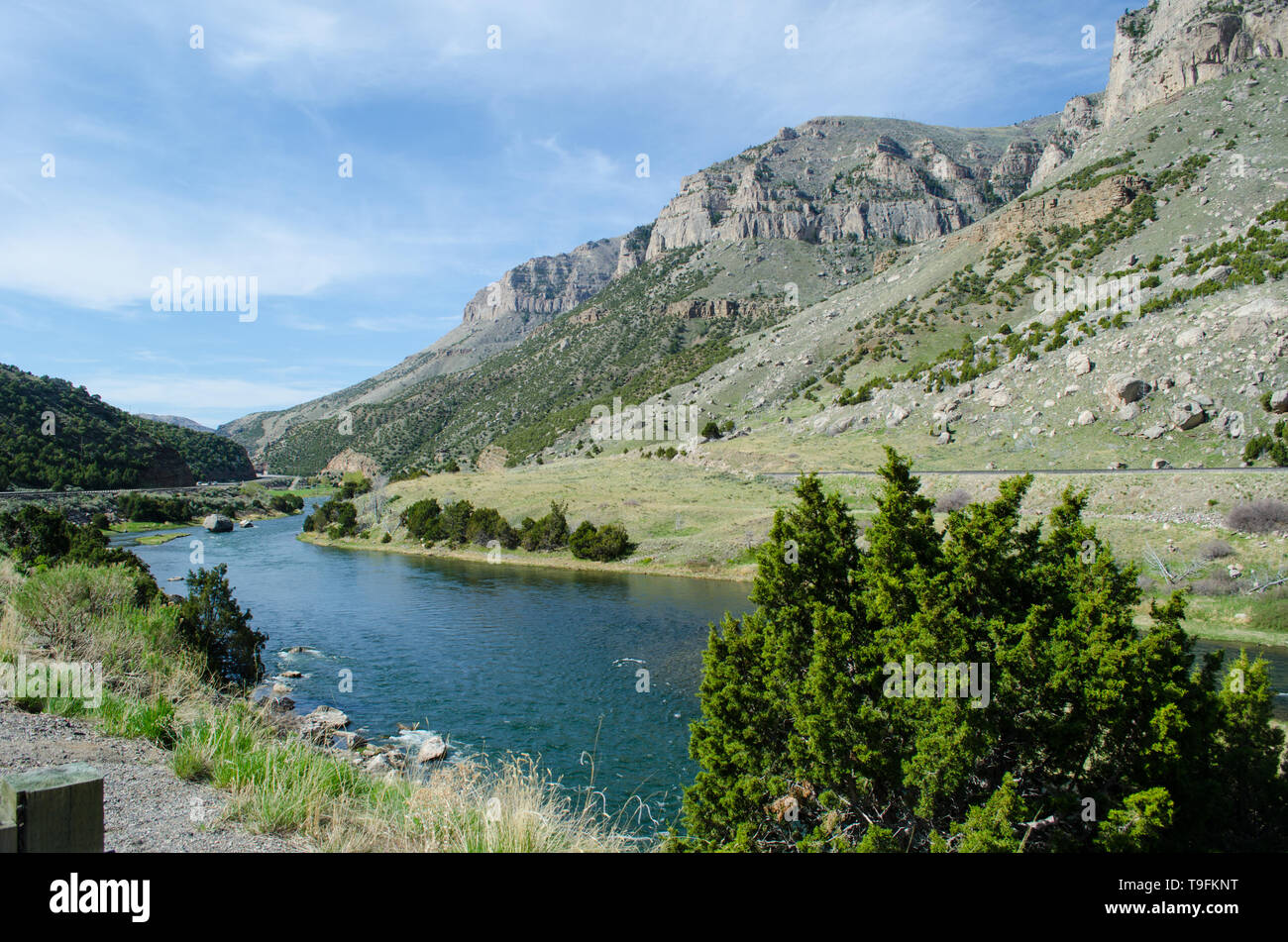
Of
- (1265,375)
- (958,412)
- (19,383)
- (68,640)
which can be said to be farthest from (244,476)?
(1265,375)

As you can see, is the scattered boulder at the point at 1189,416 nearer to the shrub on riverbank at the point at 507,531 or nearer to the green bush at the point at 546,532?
the shrub on riverbank at the point at 507,531

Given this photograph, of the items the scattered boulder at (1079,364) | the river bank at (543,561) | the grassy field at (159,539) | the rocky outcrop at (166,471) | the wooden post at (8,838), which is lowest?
the river bank at (543,561)

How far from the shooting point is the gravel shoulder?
4926mm

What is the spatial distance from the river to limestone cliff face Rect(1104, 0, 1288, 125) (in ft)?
269

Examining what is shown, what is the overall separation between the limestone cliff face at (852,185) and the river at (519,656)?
122 metres

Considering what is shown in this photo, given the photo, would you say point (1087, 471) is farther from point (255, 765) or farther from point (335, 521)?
Result: point (335, 521)

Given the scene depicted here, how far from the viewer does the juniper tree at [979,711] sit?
827 centimetres

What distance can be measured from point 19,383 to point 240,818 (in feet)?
374

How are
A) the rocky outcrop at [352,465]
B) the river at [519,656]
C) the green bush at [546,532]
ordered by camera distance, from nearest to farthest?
the river at [519,656] < the green bush at [546,532] < the rocky outcrop at [352,465]

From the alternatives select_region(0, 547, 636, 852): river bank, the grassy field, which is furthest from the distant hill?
select_region(0, 547, 636, 852): river bank

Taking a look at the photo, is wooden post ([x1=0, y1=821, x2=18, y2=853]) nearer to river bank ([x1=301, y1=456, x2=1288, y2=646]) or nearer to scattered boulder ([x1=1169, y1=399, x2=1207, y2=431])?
river bank ([x1=301, y1=456, x2=1288, y2=646])

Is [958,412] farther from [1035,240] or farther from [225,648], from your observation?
[225,648]

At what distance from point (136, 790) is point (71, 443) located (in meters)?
104

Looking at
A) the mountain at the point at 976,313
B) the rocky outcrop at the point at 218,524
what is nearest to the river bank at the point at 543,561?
the rocky outcrop at the point at 218,524
